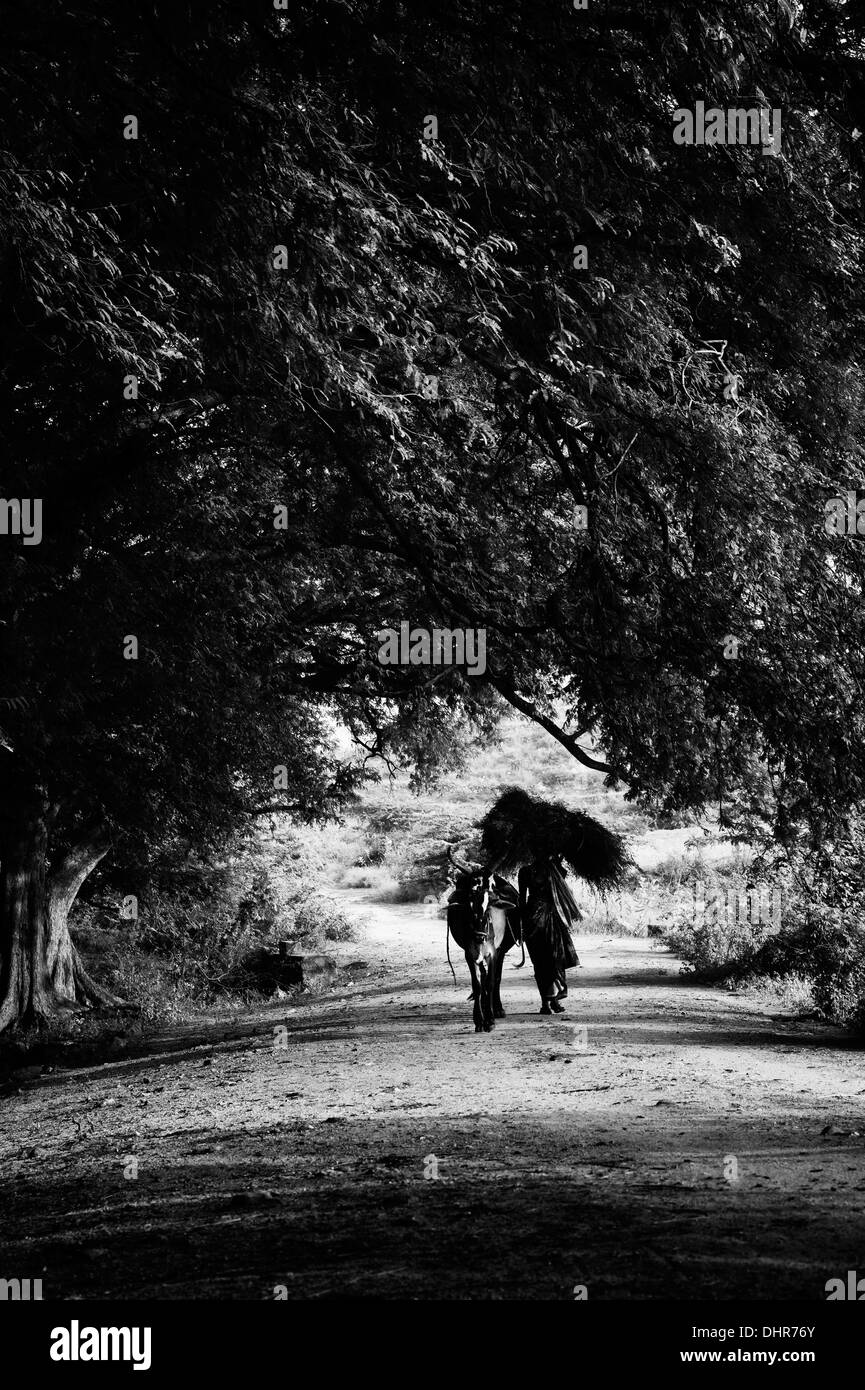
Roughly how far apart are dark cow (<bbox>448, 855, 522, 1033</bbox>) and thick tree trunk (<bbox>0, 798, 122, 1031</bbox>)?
9.09 metres

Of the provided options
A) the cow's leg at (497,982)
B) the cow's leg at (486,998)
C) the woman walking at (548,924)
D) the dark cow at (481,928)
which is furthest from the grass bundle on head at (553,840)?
the cow's leg at (486,998)

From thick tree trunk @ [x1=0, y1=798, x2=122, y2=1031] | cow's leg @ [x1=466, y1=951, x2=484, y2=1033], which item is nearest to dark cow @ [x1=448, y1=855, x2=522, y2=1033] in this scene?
cow's leg @ [x1=466, y1=951, x2=484, y2=1033]

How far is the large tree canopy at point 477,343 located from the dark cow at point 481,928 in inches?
86.0

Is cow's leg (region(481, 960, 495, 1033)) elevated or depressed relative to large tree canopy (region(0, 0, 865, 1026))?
depressed

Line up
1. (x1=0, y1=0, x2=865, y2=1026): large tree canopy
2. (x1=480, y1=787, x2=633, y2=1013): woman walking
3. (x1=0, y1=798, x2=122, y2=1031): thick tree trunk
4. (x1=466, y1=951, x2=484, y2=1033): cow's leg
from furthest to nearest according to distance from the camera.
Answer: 1. (x1=0, y1=798, x2=122, y2=1031): thick tree trunk
2. (x1=480, y1=787, x2=633, y2=1013): woman walking
3. (x1=466, y1=951, x2=484, y2=1033): cow's leg
4. (x1=0, y1=0, x2=865, y2=1026): large tree canopy

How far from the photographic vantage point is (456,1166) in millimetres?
7574

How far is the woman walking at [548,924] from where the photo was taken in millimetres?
16062

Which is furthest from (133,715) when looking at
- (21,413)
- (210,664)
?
(21,413)

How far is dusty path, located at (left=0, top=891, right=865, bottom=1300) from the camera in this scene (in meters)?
5.30

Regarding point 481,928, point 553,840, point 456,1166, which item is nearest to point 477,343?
point 456,1166

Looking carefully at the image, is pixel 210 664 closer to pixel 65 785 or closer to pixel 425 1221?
pixel 65 785

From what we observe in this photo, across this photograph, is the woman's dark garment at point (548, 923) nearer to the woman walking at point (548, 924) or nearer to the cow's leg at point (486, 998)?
the woman walking at point (548, 924)

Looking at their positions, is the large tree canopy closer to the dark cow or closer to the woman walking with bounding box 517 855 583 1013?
the dark cow

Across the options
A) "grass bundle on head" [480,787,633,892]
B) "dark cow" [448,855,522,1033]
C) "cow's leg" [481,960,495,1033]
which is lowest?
"cow's leg" [481,960,495,1033]
